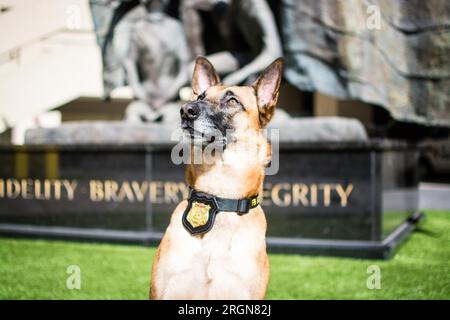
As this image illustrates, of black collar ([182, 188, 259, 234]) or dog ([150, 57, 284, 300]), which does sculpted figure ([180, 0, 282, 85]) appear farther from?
black collar ([182, 188, 259, 234])

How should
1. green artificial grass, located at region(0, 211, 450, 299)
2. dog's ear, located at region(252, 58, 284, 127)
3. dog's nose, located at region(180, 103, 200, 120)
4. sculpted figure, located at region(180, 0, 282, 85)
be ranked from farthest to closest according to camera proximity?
sculpted figure, located at region(180, 0, 282, 85) < green artificial grass, located at region(0, 211, 450, 299) < dog's ear, located at region(252, 58, 284, 127) < dog's nose, located at region(180, 103, 200, 120)

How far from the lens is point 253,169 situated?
2102 mm

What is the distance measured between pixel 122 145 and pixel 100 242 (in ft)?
3.77

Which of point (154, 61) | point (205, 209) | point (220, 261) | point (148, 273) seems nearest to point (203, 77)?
point (205, 209)

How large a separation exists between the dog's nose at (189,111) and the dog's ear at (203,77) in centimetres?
21

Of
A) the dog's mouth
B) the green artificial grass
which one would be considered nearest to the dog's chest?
the dog's mouth

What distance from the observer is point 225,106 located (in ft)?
6.79

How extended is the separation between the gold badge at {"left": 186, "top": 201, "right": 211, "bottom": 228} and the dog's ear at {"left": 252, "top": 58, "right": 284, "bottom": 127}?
1.37ft

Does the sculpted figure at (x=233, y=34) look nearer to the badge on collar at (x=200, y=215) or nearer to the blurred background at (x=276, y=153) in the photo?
the blurred background at (x=276, y=153)

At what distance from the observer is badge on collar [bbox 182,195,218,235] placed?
2014mm

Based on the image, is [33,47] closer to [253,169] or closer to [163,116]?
[163,116]

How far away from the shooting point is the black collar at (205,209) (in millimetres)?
2018

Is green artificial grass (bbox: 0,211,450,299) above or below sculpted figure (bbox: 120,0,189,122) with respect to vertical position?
below

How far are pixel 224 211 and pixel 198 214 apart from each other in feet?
0.32
